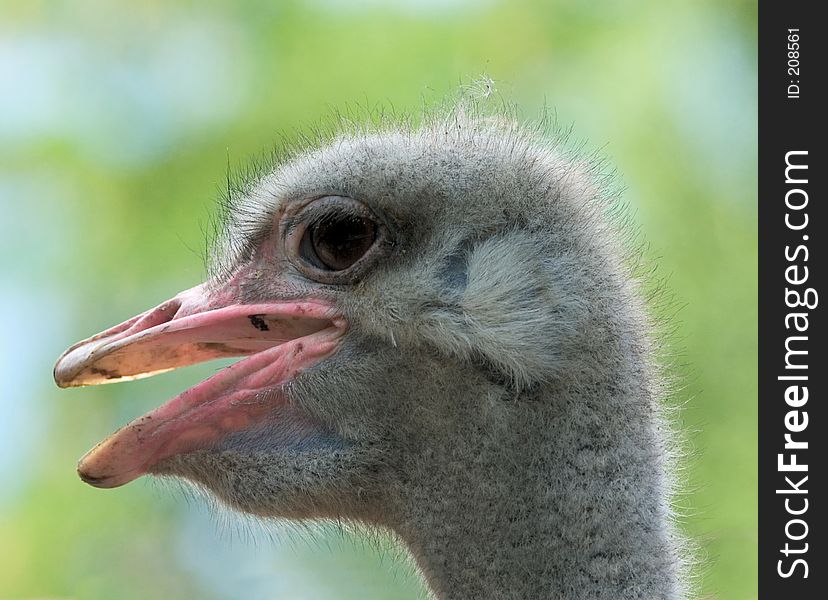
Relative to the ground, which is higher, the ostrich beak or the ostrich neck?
the ostrich beak

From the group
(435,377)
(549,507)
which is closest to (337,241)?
(435,377)

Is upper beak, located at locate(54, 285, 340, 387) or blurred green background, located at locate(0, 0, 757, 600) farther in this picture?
blurred green background, located at locate(0, 0, 757, 600)

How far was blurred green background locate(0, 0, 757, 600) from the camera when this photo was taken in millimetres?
5793

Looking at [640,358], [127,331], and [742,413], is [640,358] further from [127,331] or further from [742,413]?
[742,413]

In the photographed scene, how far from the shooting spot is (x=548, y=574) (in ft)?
7.60

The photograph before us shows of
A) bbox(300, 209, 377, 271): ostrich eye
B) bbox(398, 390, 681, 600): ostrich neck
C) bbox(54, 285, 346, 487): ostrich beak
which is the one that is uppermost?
bbox(300, 209, 377, 271): ostrich eye

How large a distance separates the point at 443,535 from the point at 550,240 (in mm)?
593

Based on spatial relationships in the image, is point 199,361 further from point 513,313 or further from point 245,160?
point 245,160
